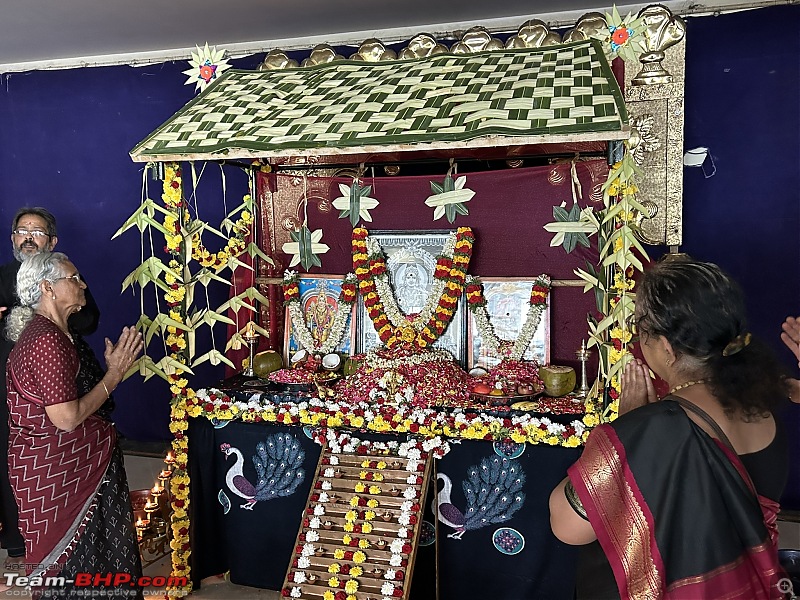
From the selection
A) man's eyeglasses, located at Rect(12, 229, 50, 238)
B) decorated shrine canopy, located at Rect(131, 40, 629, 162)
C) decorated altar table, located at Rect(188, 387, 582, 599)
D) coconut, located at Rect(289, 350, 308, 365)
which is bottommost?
decorated altar table, located at Rect(188, 387, 582, 599)

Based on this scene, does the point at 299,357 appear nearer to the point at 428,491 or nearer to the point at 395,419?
the point at 395,419

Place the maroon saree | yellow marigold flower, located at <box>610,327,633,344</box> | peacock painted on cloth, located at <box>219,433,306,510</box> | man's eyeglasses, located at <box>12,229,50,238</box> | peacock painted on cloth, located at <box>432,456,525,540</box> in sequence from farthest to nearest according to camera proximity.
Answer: man's eyeglasses, located at <box>12,229,50,238</box>
peacock painted on cloth, located at <box>219,433,306,510</box>
peacock painted on cloth, located at <box>432,456,525,540</box>
yellow marigold flower, located at <box>610,327,633,344</box>
the maroon saree

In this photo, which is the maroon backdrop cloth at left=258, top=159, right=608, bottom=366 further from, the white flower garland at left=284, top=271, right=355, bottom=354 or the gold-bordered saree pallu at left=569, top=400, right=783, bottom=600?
the gold-bordered saree pallu at left=569, top=400, right=783, bottom=600

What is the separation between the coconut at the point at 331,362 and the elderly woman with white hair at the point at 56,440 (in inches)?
51.2

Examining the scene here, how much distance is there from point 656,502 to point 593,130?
134 cm

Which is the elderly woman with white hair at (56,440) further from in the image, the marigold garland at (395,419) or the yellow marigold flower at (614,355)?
the yellow marigold flower at (614,355)

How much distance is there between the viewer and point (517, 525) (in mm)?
3150

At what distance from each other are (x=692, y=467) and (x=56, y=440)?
94.7 inches

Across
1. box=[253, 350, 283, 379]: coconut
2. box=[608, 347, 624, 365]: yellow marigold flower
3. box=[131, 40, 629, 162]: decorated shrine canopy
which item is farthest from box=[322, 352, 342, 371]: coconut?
box=[608, 347, 624, 365]: yellow marigold flower

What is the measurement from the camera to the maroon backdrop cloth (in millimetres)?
3730

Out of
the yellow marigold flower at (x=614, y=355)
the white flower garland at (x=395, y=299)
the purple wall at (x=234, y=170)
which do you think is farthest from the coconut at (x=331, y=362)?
the yellow marigold flower at (x=614, y=355)

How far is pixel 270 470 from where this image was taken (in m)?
3.48

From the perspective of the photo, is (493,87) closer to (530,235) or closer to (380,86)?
(380,86)

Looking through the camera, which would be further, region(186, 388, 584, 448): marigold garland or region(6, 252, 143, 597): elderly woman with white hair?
region(186, 388, 584, 448): marigold garland
